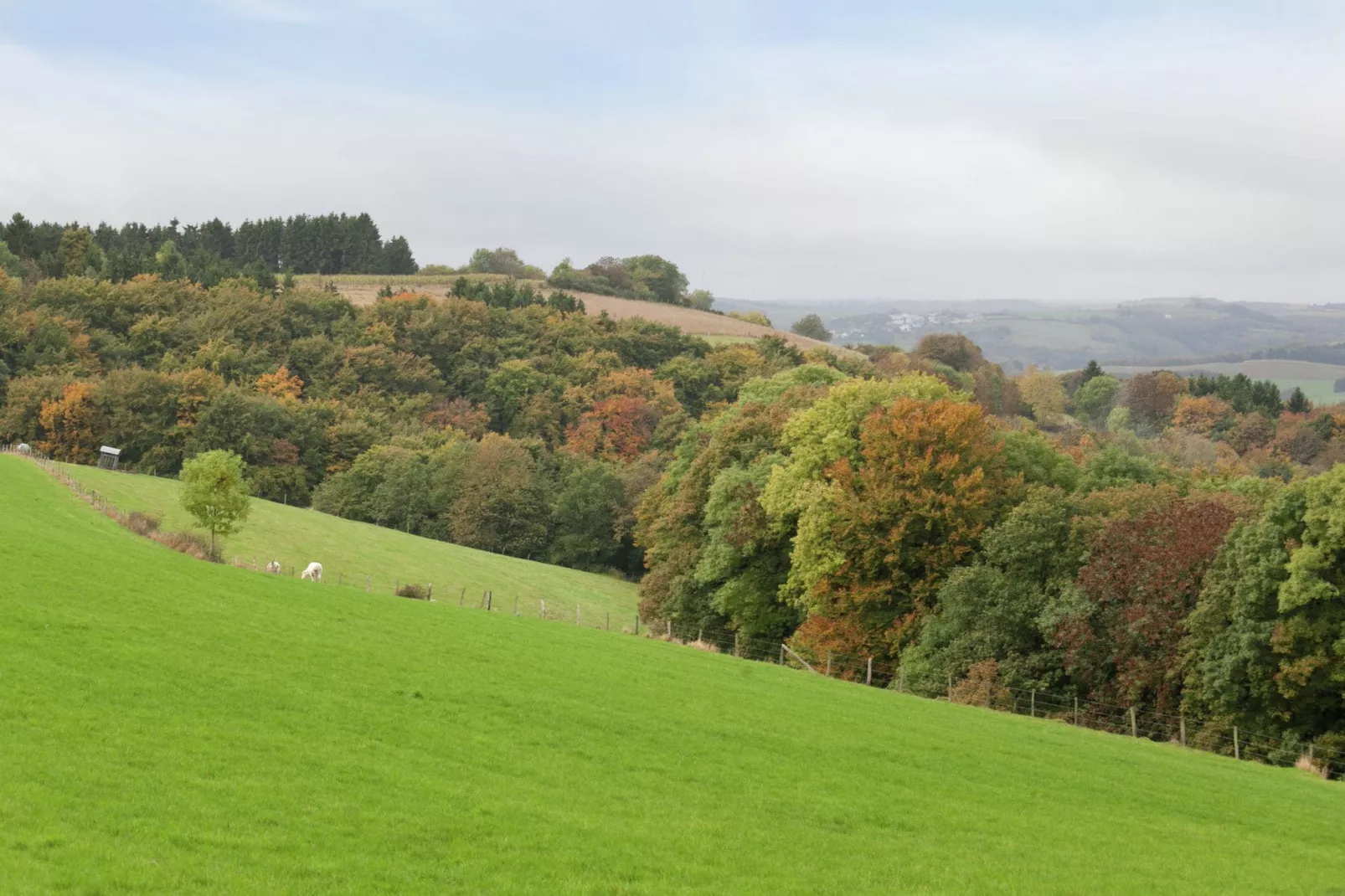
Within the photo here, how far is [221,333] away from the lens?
137 m

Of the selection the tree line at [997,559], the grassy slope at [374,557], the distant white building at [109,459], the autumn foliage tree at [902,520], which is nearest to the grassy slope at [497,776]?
the tree line at [997,559]

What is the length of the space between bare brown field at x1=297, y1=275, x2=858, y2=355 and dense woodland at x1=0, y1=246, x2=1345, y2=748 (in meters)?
8.20

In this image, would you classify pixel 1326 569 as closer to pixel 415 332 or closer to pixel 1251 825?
pixel 1251 825

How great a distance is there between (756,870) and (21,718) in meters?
11.0

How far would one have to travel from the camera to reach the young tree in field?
5147 cm

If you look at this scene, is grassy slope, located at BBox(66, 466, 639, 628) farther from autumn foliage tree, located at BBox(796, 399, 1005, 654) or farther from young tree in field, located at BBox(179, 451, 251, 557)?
autumn foliage tree, located at BBox(796, 399, 1005, 654)

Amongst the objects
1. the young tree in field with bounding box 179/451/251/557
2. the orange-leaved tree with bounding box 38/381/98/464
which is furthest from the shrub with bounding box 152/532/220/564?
the orange-leaved tree with bounding box 38/381/98/464

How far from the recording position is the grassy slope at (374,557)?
2584 inches

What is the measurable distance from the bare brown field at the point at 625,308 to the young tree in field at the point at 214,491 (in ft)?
379

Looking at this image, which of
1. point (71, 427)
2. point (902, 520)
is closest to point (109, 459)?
point (71, 427)

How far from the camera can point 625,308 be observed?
187m

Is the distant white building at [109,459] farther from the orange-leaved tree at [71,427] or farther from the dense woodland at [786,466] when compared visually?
the orange-leaved tree at [71,427]

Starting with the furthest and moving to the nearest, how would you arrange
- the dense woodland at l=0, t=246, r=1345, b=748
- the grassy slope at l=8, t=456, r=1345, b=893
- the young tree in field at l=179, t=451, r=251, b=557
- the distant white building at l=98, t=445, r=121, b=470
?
the distant white building at l=98, t=445, r=121, b=470 → the young tree in field at l=179, t=451, r=251, b=557 → the dense woodland at l=0, t=246, r=1345, b=748 → the grassy slope at l=8, t=456, r=1345, b=893

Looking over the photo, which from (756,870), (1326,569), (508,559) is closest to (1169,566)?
(1326,569)
